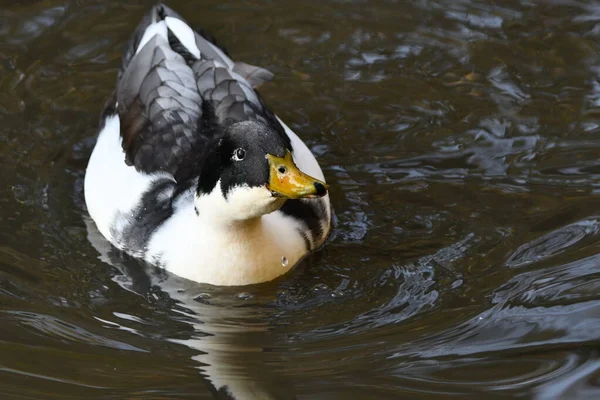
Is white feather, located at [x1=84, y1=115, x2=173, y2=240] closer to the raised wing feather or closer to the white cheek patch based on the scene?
the raised wing feather

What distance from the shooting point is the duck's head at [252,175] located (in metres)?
5.68

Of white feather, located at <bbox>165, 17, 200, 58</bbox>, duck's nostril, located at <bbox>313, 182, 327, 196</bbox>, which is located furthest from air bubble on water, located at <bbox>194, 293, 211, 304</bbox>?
white feather, located at <bbox>165, 17, 200, 58</bbox>

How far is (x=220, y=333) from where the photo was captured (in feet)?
20.3

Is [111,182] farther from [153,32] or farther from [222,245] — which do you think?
[153,32]

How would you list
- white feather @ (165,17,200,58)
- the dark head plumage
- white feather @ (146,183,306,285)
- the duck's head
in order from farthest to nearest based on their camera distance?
1. white feather @ (165,17,200,58)
2. white feather @ (146,183,306,285)
3. the dark head plumage
4. the duck's head

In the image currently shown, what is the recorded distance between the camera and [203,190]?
20.5 ft

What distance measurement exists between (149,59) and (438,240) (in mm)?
2366

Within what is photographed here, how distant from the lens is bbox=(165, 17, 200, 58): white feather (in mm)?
7809

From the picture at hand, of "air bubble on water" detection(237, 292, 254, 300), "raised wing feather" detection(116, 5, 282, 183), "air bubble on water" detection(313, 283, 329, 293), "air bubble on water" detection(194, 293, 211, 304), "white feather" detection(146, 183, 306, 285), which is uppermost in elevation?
"raised wing feather" detection(116, 5, 282, 183)

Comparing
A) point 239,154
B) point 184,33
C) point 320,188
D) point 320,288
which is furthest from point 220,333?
point 184,33

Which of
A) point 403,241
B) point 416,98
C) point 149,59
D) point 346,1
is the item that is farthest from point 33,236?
point 346,1

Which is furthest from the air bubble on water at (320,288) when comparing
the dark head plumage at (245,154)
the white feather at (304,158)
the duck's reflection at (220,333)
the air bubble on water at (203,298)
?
the dark head plumage at (245,154)

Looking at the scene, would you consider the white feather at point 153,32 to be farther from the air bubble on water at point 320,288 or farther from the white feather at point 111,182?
the air bubble on water at point 320,288

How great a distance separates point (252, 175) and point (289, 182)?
0.24 metres
